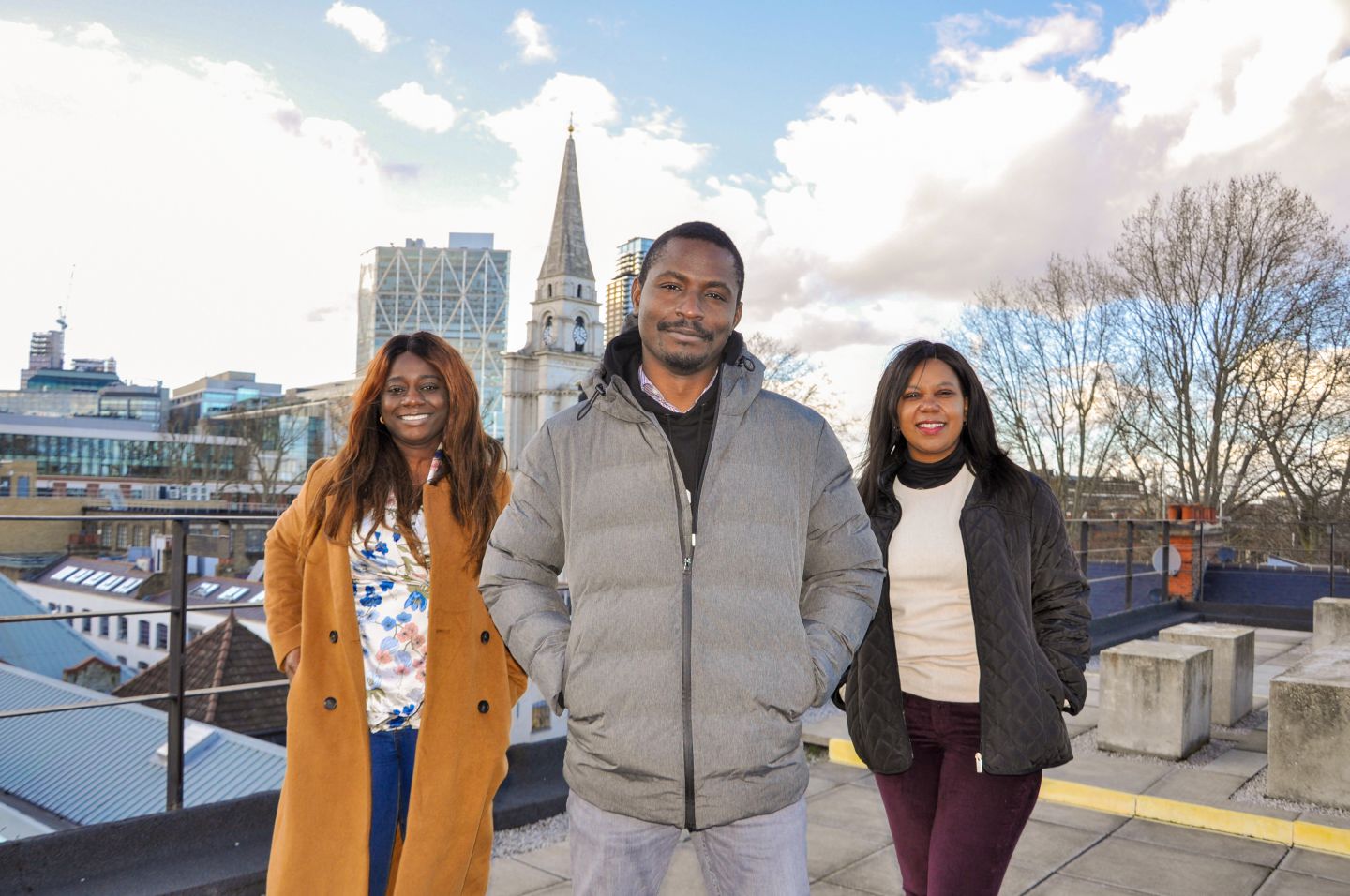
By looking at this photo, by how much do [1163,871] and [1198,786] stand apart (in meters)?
1.13

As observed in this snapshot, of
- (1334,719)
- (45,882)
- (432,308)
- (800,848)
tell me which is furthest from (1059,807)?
(432,308)

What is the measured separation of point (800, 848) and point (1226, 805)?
3635mm

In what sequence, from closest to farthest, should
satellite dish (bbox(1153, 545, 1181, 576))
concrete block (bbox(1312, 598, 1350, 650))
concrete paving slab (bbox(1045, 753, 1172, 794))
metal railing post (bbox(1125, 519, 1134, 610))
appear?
concrete paving slab (bbox(1045, 753, 1172, 794)) → concrete block (bbox(1312, 598, 1350, 650)) → metal railing post (bbox(1125, 519, 1134, 610)) → satellite dish (bbox(1153, 545, 1181, 576))

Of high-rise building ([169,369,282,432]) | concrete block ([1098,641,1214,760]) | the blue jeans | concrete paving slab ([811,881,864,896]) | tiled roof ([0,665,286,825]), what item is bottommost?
tiled roof ([0,665,286,825])

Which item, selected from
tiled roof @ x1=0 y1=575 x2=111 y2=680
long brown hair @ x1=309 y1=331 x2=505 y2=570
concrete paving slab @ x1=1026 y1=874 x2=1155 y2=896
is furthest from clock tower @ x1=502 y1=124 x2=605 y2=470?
long brown hair @ x1=309 y1=331 x2=505 y2=570

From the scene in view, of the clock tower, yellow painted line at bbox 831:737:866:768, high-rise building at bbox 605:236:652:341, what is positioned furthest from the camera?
high-rise building at bbox 605:236:652:341

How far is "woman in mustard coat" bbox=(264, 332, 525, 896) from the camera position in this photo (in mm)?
2352

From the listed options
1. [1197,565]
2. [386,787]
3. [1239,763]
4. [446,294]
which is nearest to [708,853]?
[386,787]

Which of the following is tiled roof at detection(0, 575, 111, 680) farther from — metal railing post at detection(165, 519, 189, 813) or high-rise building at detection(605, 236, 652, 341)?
high-rise building at detection(605, 236, 652, 341)

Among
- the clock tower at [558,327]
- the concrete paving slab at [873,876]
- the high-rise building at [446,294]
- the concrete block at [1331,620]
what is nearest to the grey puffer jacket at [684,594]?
the concrete paving slab at [873,876]

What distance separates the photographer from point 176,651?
11.1 ft

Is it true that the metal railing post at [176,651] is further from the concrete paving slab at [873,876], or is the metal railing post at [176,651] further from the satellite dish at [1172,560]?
the satellite dish at [1172,560]

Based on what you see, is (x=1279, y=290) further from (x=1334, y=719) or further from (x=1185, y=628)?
(x=1334, y=719)

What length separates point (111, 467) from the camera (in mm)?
82500
